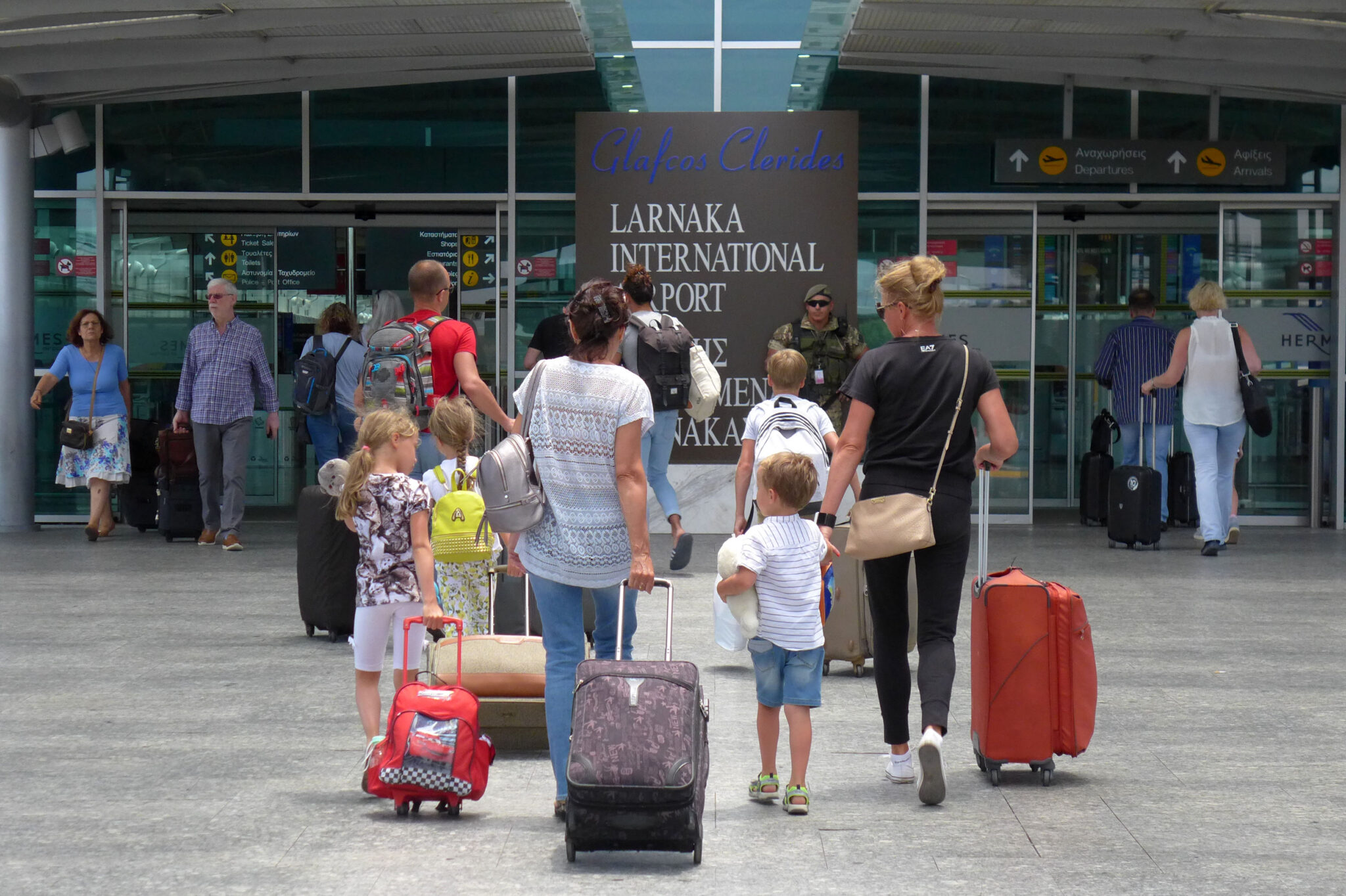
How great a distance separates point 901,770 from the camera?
5.21m

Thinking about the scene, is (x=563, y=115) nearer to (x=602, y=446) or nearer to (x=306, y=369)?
(x=306, y=369)

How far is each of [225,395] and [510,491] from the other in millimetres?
7538

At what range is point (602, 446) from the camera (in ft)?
15.1

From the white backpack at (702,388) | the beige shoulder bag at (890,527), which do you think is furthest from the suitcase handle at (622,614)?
the white backpack at (702,388)

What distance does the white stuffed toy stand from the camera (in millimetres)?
4785

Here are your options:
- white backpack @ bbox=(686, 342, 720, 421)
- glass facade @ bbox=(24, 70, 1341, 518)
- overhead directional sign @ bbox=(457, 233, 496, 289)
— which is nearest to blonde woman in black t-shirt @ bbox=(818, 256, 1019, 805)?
white backpack @ bbox=(686, 342, 720, 421)

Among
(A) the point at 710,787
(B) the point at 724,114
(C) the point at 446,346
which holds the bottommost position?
(A) the point at 710,787

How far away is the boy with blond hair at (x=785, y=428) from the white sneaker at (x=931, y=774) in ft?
6.17

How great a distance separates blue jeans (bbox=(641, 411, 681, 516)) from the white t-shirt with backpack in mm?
3054

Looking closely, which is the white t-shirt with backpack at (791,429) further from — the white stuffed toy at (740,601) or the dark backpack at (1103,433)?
the dark backpack at (1103,433)

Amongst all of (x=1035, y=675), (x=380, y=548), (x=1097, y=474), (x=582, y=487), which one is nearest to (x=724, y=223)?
(x=1097, y=474)

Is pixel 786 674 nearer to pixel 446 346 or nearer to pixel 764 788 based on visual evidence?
pixel 764 788

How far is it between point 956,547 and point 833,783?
91 cm

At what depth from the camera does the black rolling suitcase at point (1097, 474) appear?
14.2m
